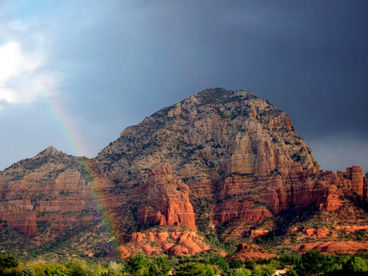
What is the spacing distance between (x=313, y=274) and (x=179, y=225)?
2363 inches

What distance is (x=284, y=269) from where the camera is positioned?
152375 millimetres

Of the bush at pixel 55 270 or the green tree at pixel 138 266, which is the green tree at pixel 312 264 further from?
the bush at pixel 55 270

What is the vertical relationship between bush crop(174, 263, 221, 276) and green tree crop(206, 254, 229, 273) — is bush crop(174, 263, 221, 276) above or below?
below

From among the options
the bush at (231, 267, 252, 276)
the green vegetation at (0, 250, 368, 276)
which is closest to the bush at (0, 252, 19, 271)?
the green vegetation at (0, 250, 368, 276)

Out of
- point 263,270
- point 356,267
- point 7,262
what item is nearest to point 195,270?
point 263,270

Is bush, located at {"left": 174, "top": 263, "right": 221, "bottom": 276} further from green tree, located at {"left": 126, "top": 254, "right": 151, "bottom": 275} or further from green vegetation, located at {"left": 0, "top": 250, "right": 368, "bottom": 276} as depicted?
green tree, located at {"left": 126, "top": 254, "right": 151, "bottom": 275}

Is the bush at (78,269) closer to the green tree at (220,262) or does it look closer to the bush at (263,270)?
the green tree at (220,262)

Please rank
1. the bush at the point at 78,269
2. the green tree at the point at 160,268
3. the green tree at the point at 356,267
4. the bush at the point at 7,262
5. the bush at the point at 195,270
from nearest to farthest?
1. the green tree at the point at 356,267
2. the bush at the point at 195,270
3. the bush at the point at 7,262
4. the bush at the point at 78,269
5. the green tree at the point at 160,268

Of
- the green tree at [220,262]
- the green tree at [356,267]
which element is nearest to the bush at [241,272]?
the green tree at [220,262]

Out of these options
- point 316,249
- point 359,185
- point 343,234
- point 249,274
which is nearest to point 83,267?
point 249,274

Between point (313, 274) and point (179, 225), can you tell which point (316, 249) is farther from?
point (179, 225)

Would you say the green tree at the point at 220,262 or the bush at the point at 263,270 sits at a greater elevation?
the green tree at the point at 220,262

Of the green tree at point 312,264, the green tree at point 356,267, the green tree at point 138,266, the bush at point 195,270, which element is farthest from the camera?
the green tree at point 138,266

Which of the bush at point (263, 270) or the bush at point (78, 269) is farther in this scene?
the bush at point (263, 270)
